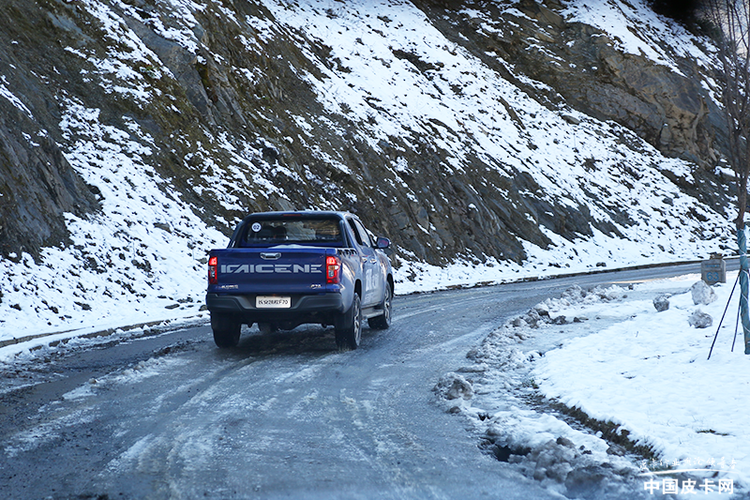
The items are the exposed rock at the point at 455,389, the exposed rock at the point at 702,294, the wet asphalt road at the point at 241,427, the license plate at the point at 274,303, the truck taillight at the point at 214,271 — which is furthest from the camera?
the exposed rock at the point at 702,294

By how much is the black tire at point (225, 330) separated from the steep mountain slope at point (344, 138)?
398cm

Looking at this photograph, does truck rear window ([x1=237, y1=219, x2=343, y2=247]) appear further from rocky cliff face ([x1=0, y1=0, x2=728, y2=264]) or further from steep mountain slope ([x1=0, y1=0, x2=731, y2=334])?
rocky cliff face ([x1=0, y1=0, x2=728, y2=264])

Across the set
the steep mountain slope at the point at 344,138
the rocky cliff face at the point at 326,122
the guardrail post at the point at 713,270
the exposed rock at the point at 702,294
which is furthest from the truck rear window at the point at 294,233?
the guardrail post at the point at 713,270

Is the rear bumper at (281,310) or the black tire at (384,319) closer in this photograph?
the rear bumper at (281,310)

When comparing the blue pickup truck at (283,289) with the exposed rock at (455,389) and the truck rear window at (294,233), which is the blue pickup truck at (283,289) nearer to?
the truck rear window at (294,233)

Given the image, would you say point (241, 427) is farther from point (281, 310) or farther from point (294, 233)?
point (294, 233)

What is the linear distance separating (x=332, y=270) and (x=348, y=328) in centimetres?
99

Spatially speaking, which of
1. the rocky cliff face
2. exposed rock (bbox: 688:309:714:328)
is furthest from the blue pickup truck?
the rocky cliff face

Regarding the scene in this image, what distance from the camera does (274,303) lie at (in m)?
9.34

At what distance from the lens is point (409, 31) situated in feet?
145

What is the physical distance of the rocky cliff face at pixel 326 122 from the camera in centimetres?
1928

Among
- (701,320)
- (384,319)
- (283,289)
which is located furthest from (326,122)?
(701,320)

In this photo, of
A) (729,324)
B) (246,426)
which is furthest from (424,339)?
(246,426)

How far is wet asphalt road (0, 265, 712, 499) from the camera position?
4.36m
